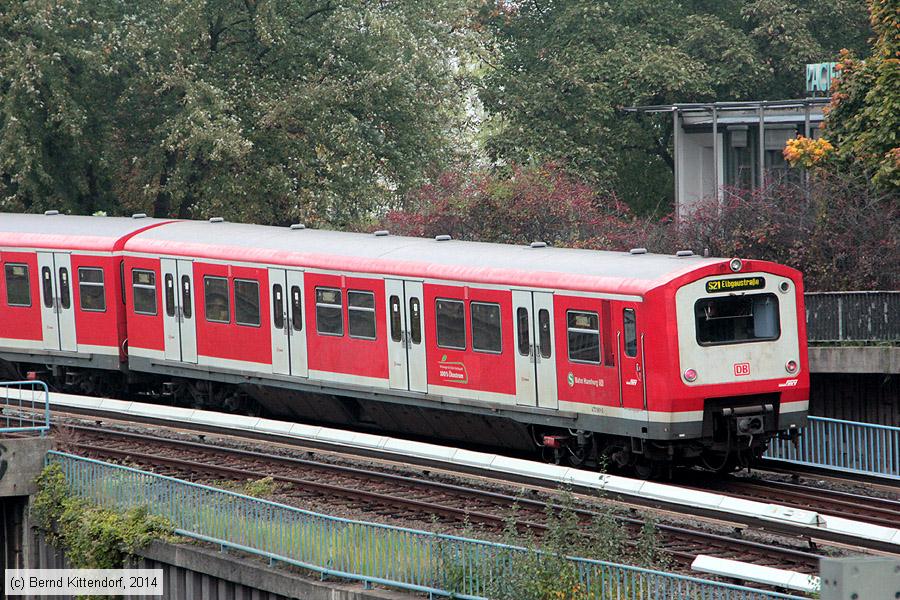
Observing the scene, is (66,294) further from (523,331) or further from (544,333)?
(544,333)

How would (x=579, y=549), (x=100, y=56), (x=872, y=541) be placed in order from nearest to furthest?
(x=579, y=549)
(x=872, y=541)
(x=100, y=56)

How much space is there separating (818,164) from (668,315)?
1098 centimetres

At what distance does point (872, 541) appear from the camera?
14.4 m

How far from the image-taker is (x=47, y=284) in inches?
1033

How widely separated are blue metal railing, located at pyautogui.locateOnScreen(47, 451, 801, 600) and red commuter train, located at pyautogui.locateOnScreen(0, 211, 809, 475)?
5.38 metres

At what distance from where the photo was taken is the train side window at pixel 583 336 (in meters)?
18.1

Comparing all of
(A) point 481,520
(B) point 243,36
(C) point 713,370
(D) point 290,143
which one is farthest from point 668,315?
(B) point 243,36

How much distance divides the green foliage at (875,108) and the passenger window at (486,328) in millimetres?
9356

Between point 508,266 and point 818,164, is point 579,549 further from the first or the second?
point 818,164

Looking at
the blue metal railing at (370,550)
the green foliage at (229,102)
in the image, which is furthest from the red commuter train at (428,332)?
the green foliage at (229,102)

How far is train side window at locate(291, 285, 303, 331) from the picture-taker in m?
22.5

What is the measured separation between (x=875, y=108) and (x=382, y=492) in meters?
13.6

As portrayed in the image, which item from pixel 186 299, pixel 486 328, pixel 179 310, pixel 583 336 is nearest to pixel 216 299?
pixel 186 299

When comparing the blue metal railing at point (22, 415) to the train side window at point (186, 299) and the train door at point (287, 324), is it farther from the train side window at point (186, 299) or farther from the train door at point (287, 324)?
the train door at point (287, 324)
